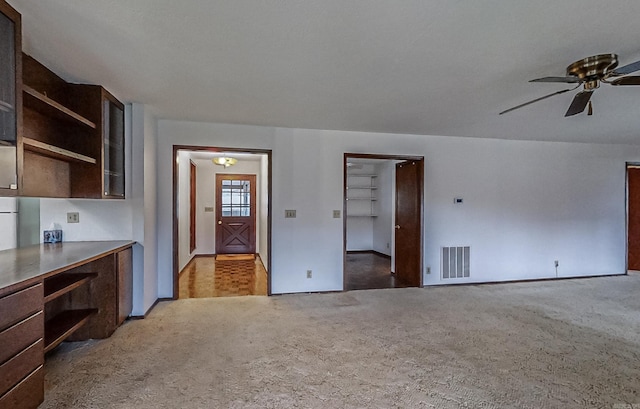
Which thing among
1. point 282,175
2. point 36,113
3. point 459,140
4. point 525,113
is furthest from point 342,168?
point 36,113

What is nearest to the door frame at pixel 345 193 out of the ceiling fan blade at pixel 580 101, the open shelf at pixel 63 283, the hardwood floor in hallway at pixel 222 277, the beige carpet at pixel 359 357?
the beige carpet at pixel 359 357

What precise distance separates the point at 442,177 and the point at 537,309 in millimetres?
2142

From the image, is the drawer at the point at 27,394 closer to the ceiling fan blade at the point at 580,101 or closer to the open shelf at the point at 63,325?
the open shelf at the point at 63,325

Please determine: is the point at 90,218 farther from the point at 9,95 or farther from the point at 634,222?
the point at 634,222

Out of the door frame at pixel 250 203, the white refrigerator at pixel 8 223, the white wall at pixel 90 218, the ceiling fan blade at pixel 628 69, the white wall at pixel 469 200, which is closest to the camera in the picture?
the ceiling fan blade at pixel 628 69

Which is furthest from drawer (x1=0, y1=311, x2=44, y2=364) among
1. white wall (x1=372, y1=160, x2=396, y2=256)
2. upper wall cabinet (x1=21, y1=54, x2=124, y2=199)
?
white wall (x1=372, y1=160, x2=396, y2=256)

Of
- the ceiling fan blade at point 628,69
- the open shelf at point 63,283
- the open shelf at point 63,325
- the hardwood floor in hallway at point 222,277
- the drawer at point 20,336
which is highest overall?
the ceiling fan blade at point 628,69

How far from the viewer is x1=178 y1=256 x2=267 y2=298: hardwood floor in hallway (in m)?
4.49

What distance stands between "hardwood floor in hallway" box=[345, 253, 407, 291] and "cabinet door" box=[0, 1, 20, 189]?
387 centimetres

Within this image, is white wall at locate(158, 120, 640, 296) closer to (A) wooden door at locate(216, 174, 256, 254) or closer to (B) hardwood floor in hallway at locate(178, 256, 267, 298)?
(B) hardwood floor in hallway at locate(178, 256, 267, 298)

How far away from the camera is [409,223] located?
516 centimetres

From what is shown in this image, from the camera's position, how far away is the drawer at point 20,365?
1.59 metres

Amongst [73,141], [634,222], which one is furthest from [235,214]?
[634,222]

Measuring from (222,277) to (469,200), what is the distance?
4.27 m
